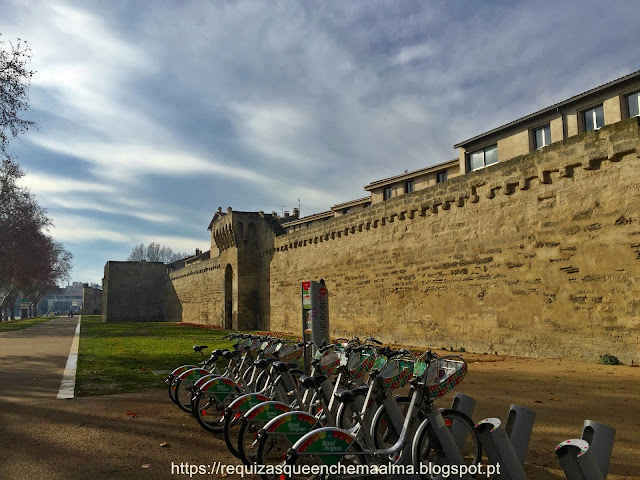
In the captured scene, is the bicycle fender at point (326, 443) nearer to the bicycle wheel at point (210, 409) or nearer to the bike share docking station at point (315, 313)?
the bicycle wheel at point (210, 409)

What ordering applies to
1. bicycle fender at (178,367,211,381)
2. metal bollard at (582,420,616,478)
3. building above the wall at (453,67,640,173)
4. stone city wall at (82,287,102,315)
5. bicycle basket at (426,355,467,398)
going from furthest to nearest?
stone city wall at (82,287,102,315), building above the wall at (453,67,640,173), bicycle fender at (178,367,211,381), bicycle basket at (426,355,467,398), metal bollard at (582,420,616,478)

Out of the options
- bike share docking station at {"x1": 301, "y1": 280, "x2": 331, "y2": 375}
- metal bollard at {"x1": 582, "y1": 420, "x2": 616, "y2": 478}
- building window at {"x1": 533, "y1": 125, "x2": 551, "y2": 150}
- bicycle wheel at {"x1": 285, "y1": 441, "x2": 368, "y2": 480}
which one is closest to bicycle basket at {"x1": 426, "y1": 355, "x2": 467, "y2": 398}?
bicycle wheel at {"x1": 285, "y1": 441, "x2": 368, "y2": 480}

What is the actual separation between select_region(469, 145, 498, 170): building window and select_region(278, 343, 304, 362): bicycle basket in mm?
23769

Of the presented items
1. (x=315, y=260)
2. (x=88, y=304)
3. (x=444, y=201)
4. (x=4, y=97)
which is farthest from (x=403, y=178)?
(x=88, y=304)

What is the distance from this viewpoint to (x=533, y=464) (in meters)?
3.71

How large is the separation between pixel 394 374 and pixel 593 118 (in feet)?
76.5

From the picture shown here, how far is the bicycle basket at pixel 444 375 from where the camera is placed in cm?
358

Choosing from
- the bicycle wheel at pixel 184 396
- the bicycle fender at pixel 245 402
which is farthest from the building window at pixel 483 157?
the bicycle fender at pixel 245 402

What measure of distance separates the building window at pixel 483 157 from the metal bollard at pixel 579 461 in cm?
2622

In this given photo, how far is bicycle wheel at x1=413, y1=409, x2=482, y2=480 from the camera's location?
3.14 m

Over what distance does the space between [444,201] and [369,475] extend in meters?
10.5

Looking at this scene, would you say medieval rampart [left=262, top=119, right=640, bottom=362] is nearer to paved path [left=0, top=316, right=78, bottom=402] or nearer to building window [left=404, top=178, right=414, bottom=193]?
paved path [left=0, top=316, right=78, bottom=402]

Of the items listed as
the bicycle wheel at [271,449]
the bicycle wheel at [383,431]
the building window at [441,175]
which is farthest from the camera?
the building window at [441,175]

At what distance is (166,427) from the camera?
5.07m
